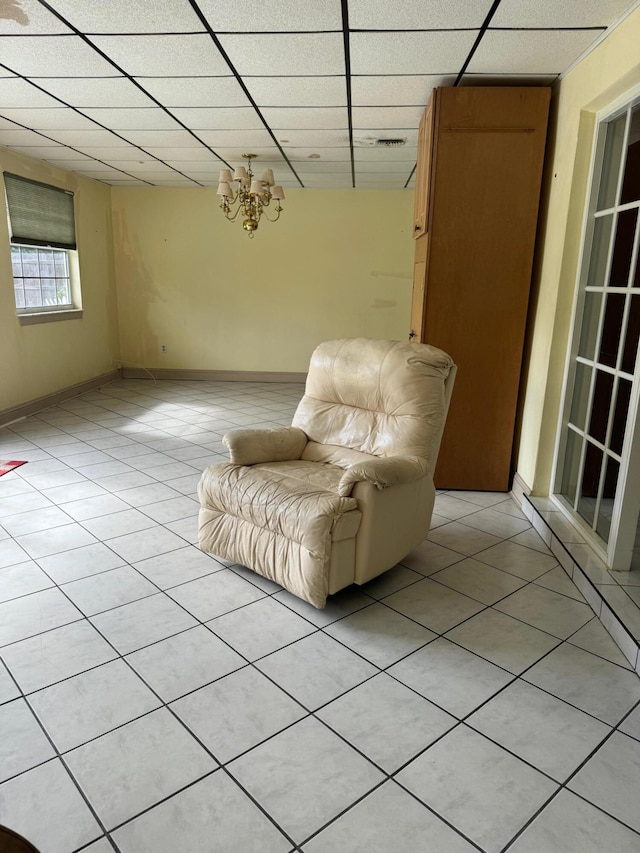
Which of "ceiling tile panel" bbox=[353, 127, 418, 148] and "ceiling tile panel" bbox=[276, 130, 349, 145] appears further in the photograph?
"ceiling tile panel" bbox=[276, 130, 349, 145]

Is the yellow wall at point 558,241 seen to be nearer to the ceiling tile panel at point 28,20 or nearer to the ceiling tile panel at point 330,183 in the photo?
the ceiling tile panel at point 28,20

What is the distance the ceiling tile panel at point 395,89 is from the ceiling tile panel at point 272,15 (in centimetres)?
74

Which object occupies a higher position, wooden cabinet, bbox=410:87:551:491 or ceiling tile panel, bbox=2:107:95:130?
ceiling tile panel, bbox=2:107:95:130

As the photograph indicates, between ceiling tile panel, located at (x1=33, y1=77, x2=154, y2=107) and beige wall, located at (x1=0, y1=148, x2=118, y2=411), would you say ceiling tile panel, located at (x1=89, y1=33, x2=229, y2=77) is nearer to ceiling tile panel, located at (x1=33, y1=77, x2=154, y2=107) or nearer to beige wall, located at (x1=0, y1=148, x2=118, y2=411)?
ceiling tile panel, located at (x1=33, y1=77, x2=154, y2=107)

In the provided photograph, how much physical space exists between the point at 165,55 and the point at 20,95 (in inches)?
51.0

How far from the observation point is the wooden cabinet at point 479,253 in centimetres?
330

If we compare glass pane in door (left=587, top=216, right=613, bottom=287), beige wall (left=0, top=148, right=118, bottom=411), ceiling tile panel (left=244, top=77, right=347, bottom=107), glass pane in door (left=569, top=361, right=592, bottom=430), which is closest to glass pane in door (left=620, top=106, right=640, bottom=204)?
glass pane in door (left=587, top=216, right=613, bottom=287)

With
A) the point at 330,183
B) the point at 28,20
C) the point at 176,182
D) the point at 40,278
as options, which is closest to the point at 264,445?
the point at 28,20

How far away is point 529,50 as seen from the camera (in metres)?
2.88

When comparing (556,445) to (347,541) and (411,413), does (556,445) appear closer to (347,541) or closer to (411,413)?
(411,413)

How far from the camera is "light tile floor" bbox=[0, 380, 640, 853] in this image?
141 cm

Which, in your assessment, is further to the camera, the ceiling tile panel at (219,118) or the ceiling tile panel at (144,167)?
the ceiling tile panel at (144,167)

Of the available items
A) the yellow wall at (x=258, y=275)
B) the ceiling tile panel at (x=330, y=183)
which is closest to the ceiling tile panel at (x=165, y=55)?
the ceiling tile panel at (x=330, y=183)

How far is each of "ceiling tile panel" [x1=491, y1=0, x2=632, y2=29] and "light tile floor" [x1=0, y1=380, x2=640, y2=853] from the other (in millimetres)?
2457
